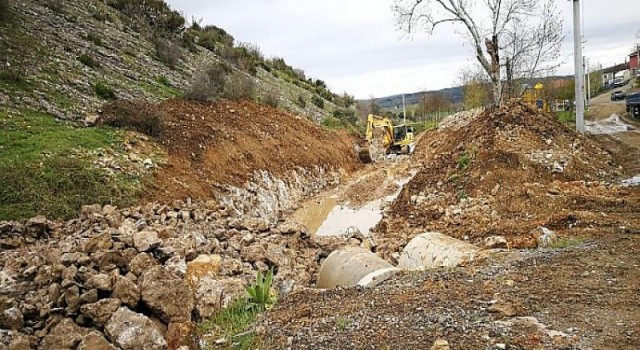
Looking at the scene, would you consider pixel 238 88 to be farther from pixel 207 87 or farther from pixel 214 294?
pixel 214 294

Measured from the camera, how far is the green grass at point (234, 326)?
5.03 m

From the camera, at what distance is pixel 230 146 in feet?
57.9

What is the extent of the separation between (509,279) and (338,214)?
40.5 ft

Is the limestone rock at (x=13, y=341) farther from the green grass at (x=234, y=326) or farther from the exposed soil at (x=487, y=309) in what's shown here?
the exposed soil at (x=487, y=309)

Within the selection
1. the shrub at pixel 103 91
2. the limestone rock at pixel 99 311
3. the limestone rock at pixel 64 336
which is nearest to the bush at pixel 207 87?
the shrub at pixel 103 91

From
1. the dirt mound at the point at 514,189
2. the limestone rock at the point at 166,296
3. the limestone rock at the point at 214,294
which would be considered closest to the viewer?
the limestone rock at the point at 166,296

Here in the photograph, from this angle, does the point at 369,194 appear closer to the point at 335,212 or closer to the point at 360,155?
the point at 335,212

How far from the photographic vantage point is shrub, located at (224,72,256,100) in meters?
23.6

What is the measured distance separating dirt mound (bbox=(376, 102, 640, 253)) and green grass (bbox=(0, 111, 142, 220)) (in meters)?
6.51

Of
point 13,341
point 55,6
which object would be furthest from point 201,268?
point 55,6

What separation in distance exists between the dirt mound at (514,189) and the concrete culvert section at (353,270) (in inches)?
89.7

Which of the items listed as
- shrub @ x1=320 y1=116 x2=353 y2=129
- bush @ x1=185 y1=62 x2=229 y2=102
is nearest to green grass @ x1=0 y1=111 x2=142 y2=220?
bush @ x1=185 y1=62 x2=229 y2=102

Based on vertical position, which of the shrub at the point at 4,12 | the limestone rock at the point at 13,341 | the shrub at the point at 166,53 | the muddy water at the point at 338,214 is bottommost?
the muddy water at the point at 338,214

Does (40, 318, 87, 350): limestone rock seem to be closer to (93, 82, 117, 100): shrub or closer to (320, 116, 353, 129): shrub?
(93, 82, 117, 100): shrub
